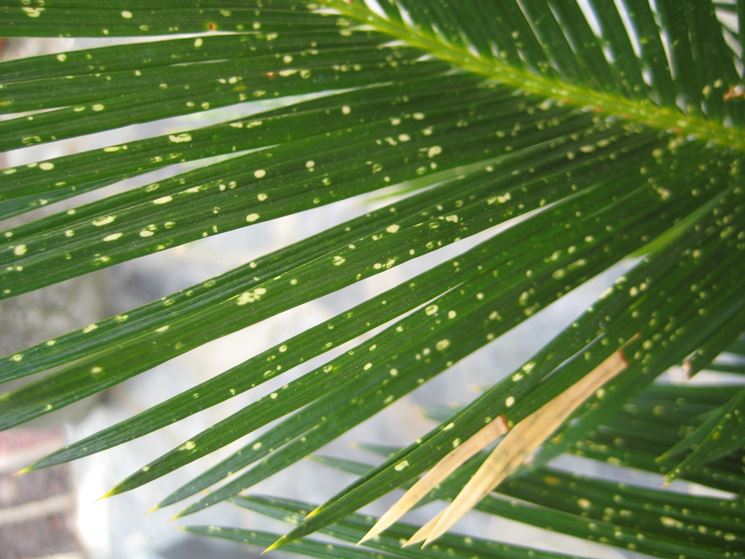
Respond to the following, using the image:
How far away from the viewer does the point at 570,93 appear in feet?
1.49

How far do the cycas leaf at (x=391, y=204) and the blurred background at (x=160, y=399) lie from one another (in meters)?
1.12

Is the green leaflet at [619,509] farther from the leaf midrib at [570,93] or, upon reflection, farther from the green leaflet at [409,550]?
the leaf midrib at [570,93]

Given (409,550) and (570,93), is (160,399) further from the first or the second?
(570,93)

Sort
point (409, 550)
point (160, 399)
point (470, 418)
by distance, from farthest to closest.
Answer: point (160, 399) < point (409, 550) < point (470, 418)

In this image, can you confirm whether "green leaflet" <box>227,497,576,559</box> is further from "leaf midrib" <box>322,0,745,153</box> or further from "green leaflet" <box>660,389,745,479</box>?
"leaf midrib" <box>322,0,745,153</box>

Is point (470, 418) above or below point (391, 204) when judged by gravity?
below

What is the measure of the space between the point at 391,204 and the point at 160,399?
1597mm

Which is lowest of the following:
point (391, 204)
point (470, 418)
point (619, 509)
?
point (619, 509)

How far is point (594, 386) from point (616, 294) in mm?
49

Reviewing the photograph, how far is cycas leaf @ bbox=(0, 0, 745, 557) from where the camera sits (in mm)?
325

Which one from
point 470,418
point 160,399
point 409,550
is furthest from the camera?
point 160,399

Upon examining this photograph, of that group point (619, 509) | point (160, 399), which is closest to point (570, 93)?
point (619, 509)

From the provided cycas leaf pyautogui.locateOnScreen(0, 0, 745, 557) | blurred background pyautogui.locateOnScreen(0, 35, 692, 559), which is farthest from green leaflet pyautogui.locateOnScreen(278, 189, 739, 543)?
blurred background pyautogui.locateOnScreen(0, 35, 692, 559)

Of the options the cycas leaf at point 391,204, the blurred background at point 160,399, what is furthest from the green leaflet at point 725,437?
the blurred background at point 160,399
